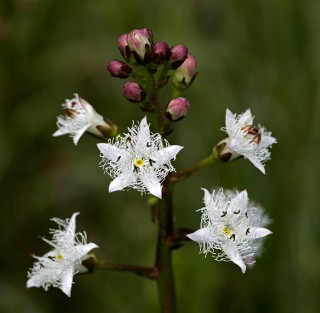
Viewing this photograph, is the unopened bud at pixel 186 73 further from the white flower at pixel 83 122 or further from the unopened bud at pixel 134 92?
the white flower at pixel 83 122

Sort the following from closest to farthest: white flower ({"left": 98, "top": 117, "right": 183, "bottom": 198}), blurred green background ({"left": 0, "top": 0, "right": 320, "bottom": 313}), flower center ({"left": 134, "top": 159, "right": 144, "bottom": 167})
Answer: white flower ({"left": 98, "top": 117, "right": 183, "bottom": 198}) < flower center ({"left": 134, "top": 159, "right": 144, "bottom": 167}) < blurred green background ({"left": 0, "top": 0, "right": 320, "bottom": 313})

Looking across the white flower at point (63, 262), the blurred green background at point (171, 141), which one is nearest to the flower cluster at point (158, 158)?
the white flower at point (63, 262)

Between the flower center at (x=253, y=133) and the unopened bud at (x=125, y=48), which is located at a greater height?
the unopened bud at (x=125, y=48)

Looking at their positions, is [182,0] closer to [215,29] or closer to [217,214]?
[215,29]

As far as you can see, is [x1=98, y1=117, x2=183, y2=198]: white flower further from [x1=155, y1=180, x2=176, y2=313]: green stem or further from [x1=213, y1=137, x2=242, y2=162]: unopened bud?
Answer: [x1=213, y1=137, x2=242, y2=162]: unopened bud

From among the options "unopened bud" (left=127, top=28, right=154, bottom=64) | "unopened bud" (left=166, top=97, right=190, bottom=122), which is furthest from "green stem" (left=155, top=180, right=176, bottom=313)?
"unopened bud" (left=127, top=28, right=154, bottom=64)

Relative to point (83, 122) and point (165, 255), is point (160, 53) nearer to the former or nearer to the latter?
point (83, 122)

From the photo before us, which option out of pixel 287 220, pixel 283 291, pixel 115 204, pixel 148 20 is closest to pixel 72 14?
pixel 148 20
